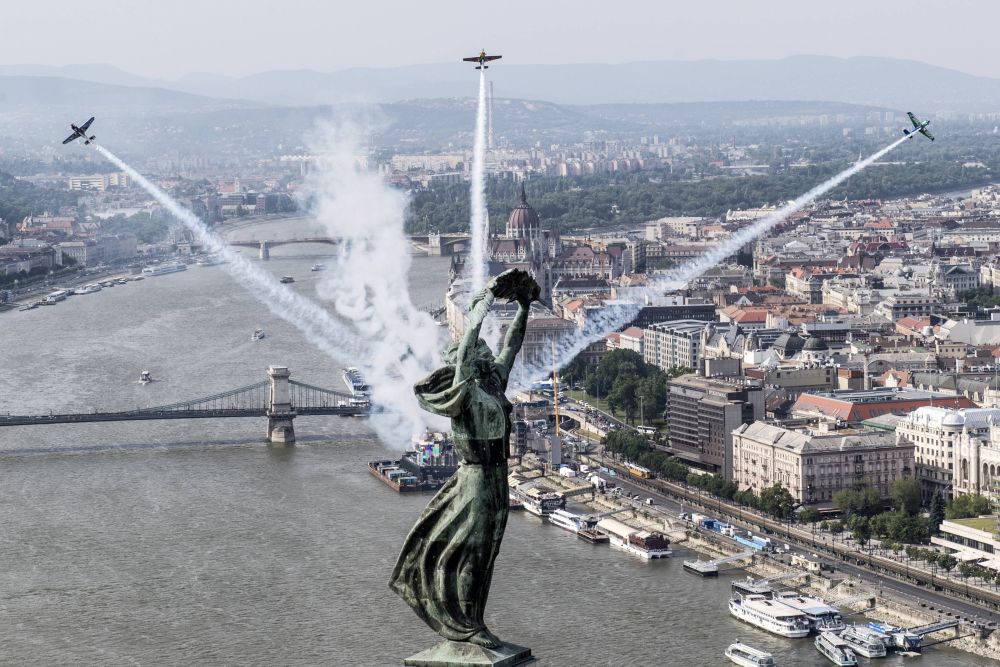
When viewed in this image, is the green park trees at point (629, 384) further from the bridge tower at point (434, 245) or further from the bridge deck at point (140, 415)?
the bridge tower at point (434, 245)

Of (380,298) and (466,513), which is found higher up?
(466,513)

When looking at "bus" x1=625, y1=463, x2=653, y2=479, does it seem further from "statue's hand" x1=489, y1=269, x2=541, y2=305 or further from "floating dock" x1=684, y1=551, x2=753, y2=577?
"statue's hand" x1=489, y1=269, x2=541, y2=305

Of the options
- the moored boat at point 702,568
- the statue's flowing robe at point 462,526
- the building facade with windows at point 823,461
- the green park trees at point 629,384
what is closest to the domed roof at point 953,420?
the building facade with windows at point 823,461

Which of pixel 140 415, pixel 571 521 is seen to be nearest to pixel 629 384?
pixel 140 415

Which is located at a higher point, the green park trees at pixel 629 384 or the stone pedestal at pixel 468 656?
the stone pedestal at pixel 468 656

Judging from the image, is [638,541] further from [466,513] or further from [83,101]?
[83,101]
